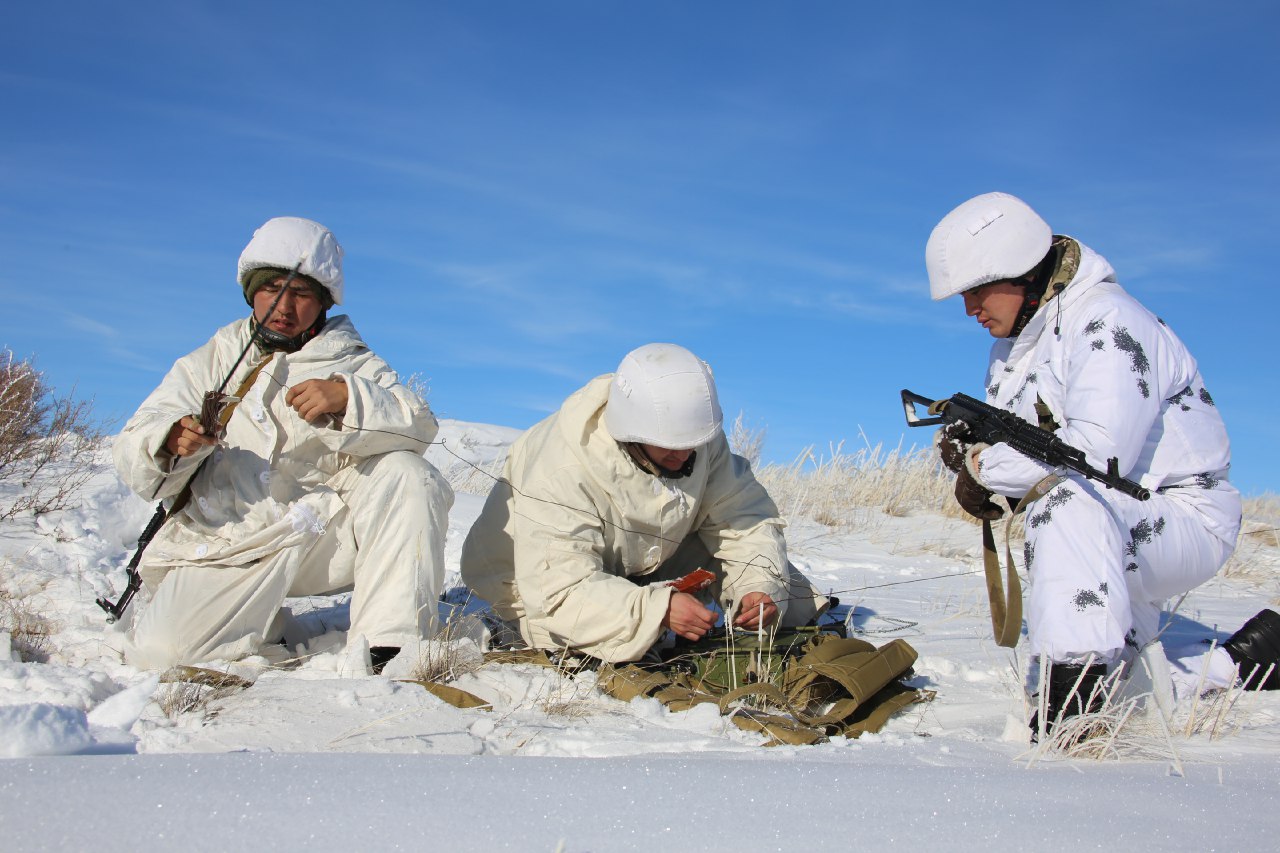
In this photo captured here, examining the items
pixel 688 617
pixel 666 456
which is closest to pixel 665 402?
pixel 666 456

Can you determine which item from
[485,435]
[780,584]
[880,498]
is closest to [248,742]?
[780,584]

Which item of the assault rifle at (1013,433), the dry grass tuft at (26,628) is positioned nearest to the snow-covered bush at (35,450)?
the dry grass tuft at (26,628)

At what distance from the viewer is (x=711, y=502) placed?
4.31 meters

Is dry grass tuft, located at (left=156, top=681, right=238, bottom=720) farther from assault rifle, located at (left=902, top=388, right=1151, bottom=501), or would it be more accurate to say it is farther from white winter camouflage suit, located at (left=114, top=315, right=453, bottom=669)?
assault rifle, located at (left=902, top=388, right=1151, bottom=501)

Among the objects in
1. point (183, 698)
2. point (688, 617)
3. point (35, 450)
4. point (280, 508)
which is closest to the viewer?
point (183, 698)

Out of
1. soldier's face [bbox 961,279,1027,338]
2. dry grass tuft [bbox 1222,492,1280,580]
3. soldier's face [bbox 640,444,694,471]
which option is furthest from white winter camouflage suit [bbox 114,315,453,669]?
dry grass tuft [bbox 1222,492,1280,580]

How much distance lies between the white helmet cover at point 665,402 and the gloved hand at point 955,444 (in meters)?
0.81

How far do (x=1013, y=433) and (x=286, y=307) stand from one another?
2796 mm

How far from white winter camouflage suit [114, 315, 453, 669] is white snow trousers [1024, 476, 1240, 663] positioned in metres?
2.12

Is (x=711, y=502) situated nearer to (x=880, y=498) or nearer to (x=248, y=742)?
(x=248, y=742)

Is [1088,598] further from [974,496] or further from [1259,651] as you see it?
[1259,651]

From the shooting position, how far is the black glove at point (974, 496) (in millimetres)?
3639

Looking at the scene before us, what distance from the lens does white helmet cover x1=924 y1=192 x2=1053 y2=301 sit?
3559 millimetres

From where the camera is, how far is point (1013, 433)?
332 cm
